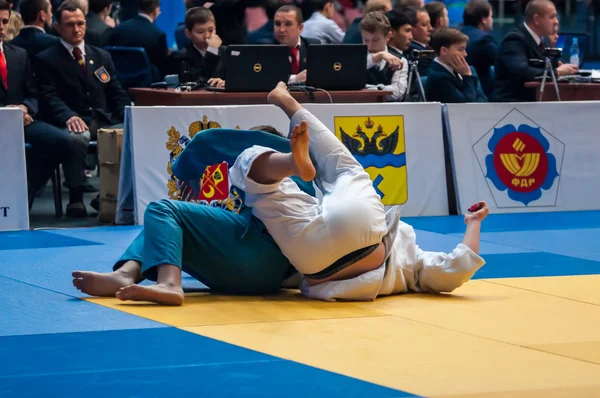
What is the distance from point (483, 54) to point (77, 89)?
553 cm

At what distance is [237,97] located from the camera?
10.4 meters

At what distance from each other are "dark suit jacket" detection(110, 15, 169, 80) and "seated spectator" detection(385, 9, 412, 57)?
2.71 meters

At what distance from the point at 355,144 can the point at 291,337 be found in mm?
4799

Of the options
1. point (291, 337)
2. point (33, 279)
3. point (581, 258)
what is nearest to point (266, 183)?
point (291, 337)

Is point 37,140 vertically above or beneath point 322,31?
beneath

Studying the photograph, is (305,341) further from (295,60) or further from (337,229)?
(295,60)

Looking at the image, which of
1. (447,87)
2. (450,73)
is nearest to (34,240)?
(447,87)

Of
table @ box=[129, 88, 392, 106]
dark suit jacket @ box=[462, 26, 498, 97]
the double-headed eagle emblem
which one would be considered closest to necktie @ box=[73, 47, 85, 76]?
table @ box=[129, 88, 392, 106]

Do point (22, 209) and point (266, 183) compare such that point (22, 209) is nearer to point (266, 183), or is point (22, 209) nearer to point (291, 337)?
point (266, 183)

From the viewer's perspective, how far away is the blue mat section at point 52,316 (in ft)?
17.4

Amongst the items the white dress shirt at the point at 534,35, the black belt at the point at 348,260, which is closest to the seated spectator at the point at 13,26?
the white dress shirt at the point at 534,35

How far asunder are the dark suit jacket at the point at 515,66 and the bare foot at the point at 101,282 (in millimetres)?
7197

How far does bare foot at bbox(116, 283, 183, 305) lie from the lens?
18.7ft

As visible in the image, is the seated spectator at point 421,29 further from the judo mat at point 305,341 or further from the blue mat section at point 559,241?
the judo mat at point 305,341
